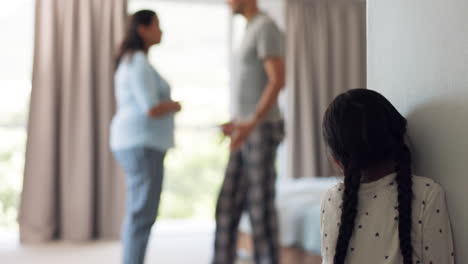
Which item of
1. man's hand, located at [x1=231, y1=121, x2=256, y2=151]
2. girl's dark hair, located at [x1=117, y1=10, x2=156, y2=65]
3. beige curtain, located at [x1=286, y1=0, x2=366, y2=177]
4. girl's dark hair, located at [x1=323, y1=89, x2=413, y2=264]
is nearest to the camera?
girl's dark hair, located at [x1=323, y1=89, x2=413, y2=264]

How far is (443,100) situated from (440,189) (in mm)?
159

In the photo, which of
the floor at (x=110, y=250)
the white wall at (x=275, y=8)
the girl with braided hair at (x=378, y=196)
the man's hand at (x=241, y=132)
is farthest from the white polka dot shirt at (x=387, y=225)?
the white wall at (x=275, y=8)

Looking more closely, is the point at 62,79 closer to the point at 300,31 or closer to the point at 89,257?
the point at 89,257

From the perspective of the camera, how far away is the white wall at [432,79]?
985 mm

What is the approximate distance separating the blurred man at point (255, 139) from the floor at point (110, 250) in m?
0.99

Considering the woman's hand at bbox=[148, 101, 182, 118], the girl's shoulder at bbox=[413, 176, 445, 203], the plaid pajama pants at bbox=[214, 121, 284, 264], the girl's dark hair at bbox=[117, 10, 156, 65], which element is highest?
the girl's dark hair at bbox=[117, 10, 156, 65]

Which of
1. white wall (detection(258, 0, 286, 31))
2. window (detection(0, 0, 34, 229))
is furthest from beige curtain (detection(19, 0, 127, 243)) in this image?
white wall (detection(258, 0, 286, 31))

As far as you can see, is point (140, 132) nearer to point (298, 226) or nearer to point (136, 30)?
point (136, 30)

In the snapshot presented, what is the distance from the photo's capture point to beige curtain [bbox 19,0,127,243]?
435 centimetres

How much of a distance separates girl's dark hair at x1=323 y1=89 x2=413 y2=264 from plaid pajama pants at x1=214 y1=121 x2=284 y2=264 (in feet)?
4.27

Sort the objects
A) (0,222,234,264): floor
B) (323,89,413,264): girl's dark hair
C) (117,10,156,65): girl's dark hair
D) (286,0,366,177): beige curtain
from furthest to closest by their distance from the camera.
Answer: (286,0,366,177): beige curtain
(0,222,234,264): floor
(117,10,156,65): girl's dark hair
(323,89,413,264): girl's dark hair

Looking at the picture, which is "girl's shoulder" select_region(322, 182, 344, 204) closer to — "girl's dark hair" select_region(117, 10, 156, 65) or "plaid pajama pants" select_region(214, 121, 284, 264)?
"plaid pajama pants" select_region(214, 121, 284, 264)

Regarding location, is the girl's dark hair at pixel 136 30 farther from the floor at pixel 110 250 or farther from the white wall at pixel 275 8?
the white wall at pixel 275 8

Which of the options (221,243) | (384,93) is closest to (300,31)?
(221,243)
